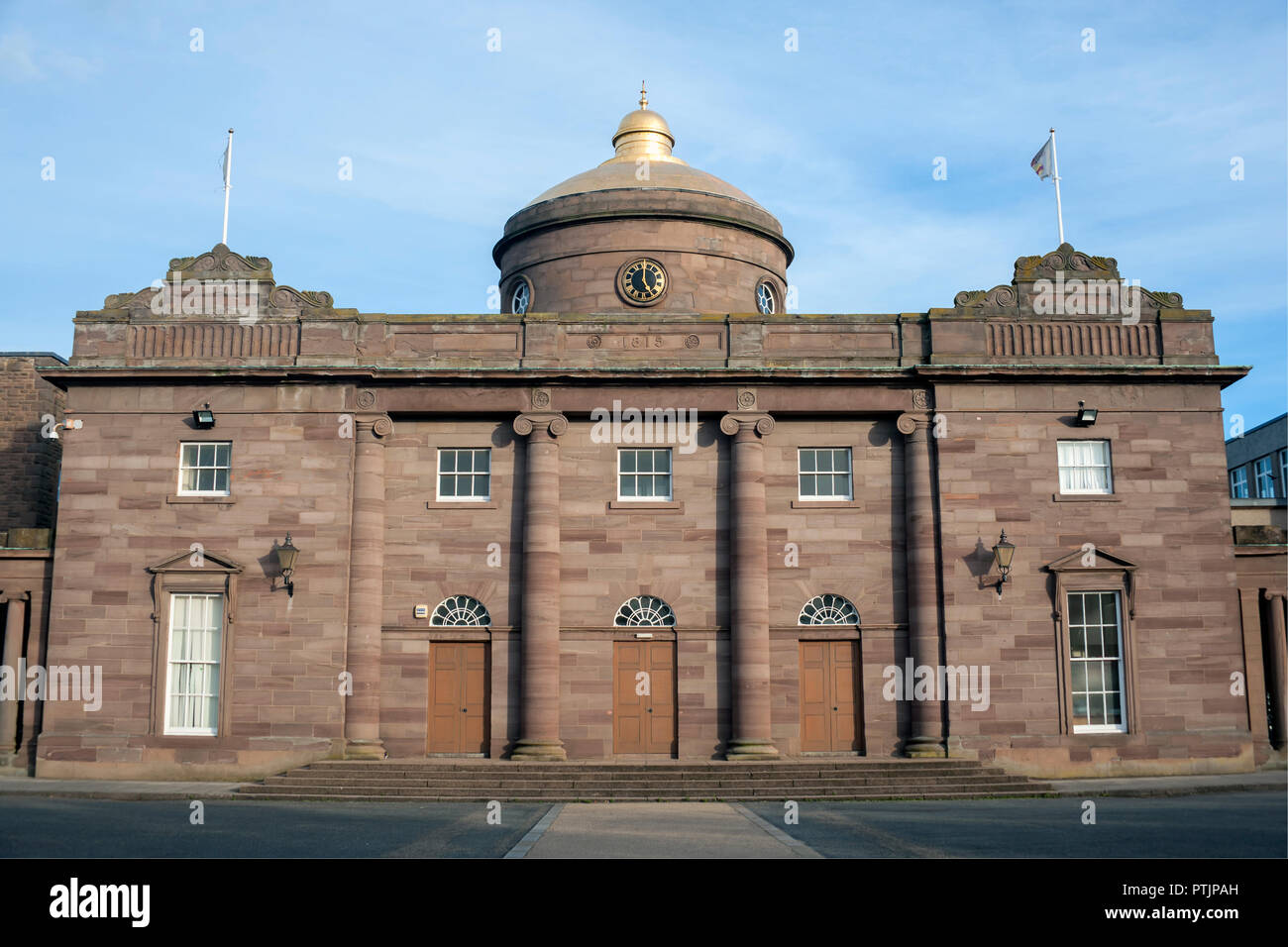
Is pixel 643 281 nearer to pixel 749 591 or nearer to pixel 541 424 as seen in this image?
pixel 541 424

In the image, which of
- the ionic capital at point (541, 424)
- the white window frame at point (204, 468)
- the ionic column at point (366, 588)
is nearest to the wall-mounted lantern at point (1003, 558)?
the ionic capital at point (541, 424)

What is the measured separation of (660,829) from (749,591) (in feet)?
28.7

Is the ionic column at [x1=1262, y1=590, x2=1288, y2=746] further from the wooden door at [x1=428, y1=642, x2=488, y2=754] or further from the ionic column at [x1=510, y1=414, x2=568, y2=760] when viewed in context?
the wooden door at [x1=428, y1=642, x2=488, y2=754]

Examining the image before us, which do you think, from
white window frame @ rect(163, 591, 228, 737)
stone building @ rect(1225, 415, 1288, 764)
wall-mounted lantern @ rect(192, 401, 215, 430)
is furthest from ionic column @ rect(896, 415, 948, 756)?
wall-mounted lantern @ rect(192, 401, 215, 430)

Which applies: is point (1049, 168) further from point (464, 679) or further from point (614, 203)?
point (464, 679)

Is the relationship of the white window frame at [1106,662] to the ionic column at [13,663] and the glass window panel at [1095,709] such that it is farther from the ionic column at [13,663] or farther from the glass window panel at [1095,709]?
the ionic column at [13,663]

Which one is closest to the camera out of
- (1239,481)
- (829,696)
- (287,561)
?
(287,561)

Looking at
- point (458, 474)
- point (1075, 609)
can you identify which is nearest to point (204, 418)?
point (458, 474)

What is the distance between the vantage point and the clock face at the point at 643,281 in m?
31.1

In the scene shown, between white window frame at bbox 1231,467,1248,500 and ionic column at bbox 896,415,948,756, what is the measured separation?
3368cm

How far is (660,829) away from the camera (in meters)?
17.0

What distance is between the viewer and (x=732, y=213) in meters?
32.1

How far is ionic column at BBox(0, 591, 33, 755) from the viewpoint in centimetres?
2536
